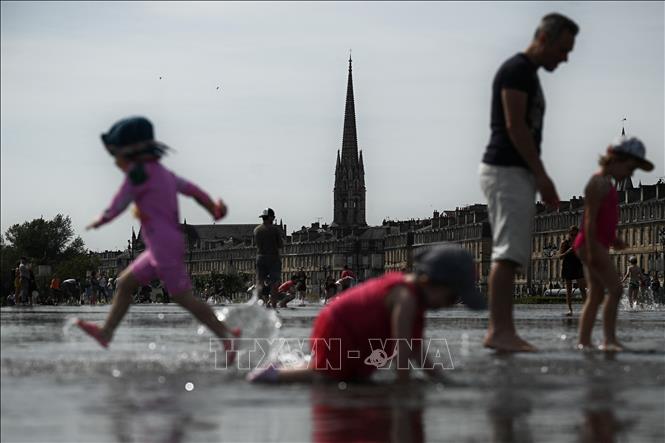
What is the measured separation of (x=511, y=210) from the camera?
979 cm

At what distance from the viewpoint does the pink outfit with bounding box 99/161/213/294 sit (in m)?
9.01

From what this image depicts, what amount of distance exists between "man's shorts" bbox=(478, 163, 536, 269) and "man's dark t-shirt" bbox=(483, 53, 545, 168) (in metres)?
0.07

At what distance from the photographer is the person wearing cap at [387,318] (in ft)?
21.6

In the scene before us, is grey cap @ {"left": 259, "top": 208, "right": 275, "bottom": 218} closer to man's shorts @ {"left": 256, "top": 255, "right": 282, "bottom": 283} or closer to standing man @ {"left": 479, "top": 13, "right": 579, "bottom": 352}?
man's shorts @ {"left": 256, "top": 255, "right": 282, "bottom": 283}

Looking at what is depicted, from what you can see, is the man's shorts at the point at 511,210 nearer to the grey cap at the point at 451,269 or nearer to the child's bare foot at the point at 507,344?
the child's bare foot at the point at 507,344

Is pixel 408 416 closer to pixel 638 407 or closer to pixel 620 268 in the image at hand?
pixel 638 407

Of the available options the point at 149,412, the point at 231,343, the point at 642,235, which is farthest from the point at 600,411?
the point at 642,235

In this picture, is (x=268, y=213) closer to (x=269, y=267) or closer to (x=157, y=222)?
(x=269, y=267)

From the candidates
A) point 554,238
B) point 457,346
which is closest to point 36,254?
point 554,238

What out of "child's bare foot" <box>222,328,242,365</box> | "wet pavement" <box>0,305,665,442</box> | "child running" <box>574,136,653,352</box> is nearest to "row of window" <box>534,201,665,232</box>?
"child running" <box>574,136,653,352</box>

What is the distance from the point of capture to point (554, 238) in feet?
638

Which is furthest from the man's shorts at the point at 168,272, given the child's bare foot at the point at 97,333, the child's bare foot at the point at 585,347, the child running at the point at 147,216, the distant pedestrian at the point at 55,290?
the distant pedestrian at the point at 55,290

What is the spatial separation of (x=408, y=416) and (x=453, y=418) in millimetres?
151

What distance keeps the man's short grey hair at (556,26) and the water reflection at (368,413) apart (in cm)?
370
